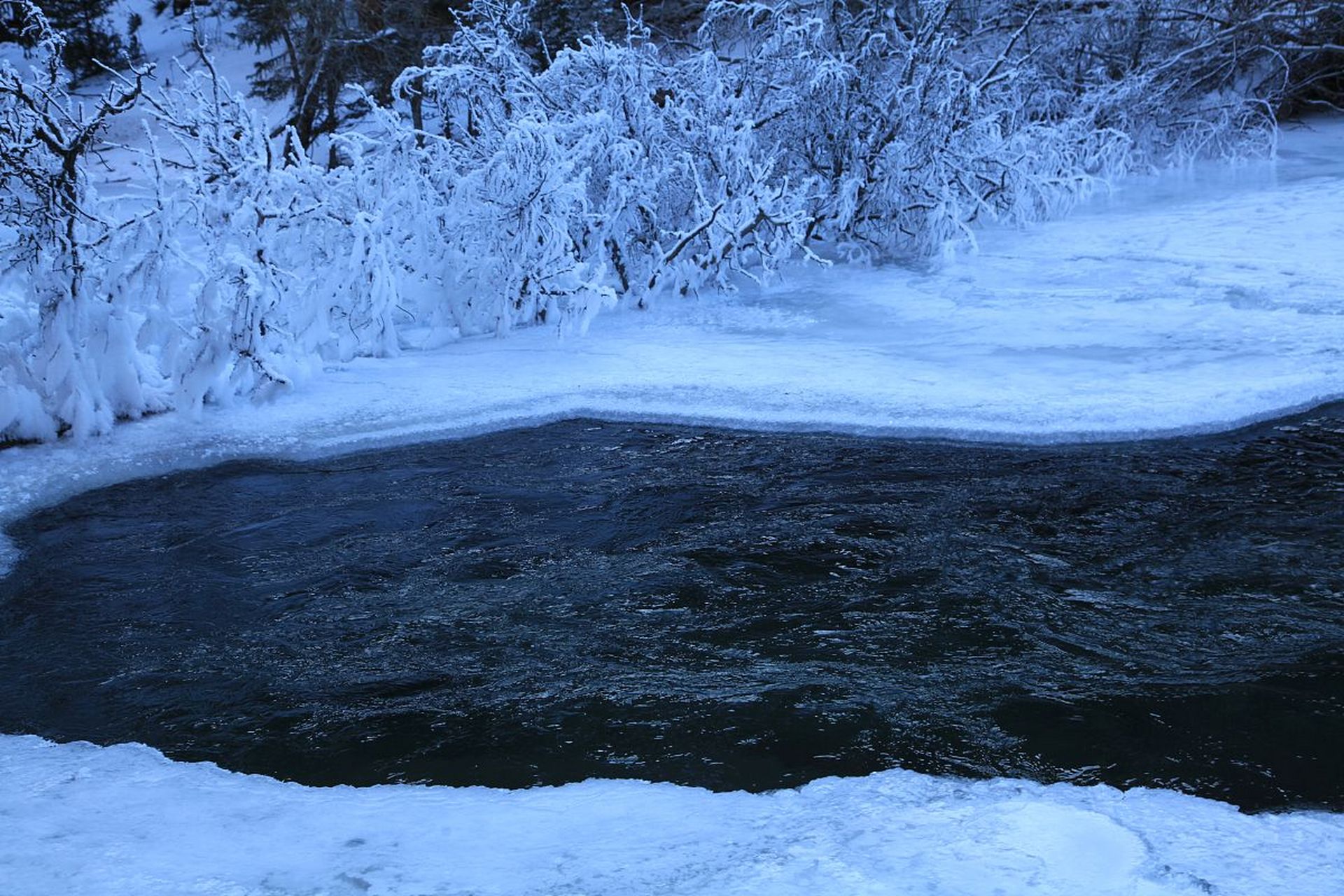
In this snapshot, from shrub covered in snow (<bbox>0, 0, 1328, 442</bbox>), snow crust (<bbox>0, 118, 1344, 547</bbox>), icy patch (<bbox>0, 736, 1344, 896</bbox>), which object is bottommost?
icy patch (<bbox>0, 736, 1344, 896</bbox>)

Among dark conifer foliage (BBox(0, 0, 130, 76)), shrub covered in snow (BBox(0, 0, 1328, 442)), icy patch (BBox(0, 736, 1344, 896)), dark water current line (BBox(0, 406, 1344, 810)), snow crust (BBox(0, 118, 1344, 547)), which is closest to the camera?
icy patch (BBox(0, 736, 1344, 896))

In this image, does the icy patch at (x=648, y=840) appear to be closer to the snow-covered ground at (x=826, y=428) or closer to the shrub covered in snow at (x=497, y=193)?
the snow-covered ground at (x=826, y=428)

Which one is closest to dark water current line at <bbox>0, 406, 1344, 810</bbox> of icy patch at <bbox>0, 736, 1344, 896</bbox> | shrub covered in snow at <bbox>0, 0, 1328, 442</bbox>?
icy patch at <bbox>0, 736, 1344, 896</bbox>

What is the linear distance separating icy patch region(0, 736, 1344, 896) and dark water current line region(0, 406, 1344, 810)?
0.16 m

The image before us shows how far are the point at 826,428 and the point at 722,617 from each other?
2.20 m

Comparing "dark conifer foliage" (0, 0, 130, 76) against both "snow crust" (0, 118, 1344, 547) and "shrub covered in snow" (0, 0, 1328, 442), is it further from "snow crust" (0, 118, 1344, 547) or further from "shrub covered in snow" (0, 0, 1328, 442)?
"snow crust" (0, 118, 1344, 547)

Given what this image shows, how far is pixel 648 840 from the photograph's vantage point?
9.61 ft

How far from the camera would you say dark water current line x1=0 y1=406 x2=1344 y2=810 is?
3.41 metres

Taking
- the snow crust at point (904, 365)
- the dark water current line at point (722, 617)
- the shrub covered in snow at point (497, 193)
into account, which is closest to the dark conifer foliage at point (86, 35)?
the shrub covered in snow at point (497, 193)

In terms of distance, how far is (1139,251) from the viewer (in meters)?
9.55

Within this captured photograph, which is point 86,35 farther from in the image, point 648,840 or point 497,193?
point 648,840

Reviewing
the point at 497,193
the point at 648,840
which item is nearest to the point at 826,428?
the point at 497,193

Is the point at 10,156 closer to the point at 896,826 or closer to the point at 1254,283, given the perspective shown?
the point at 896,826

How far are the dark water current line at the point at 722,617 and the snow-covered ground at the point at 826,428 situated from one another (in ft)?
0.70
